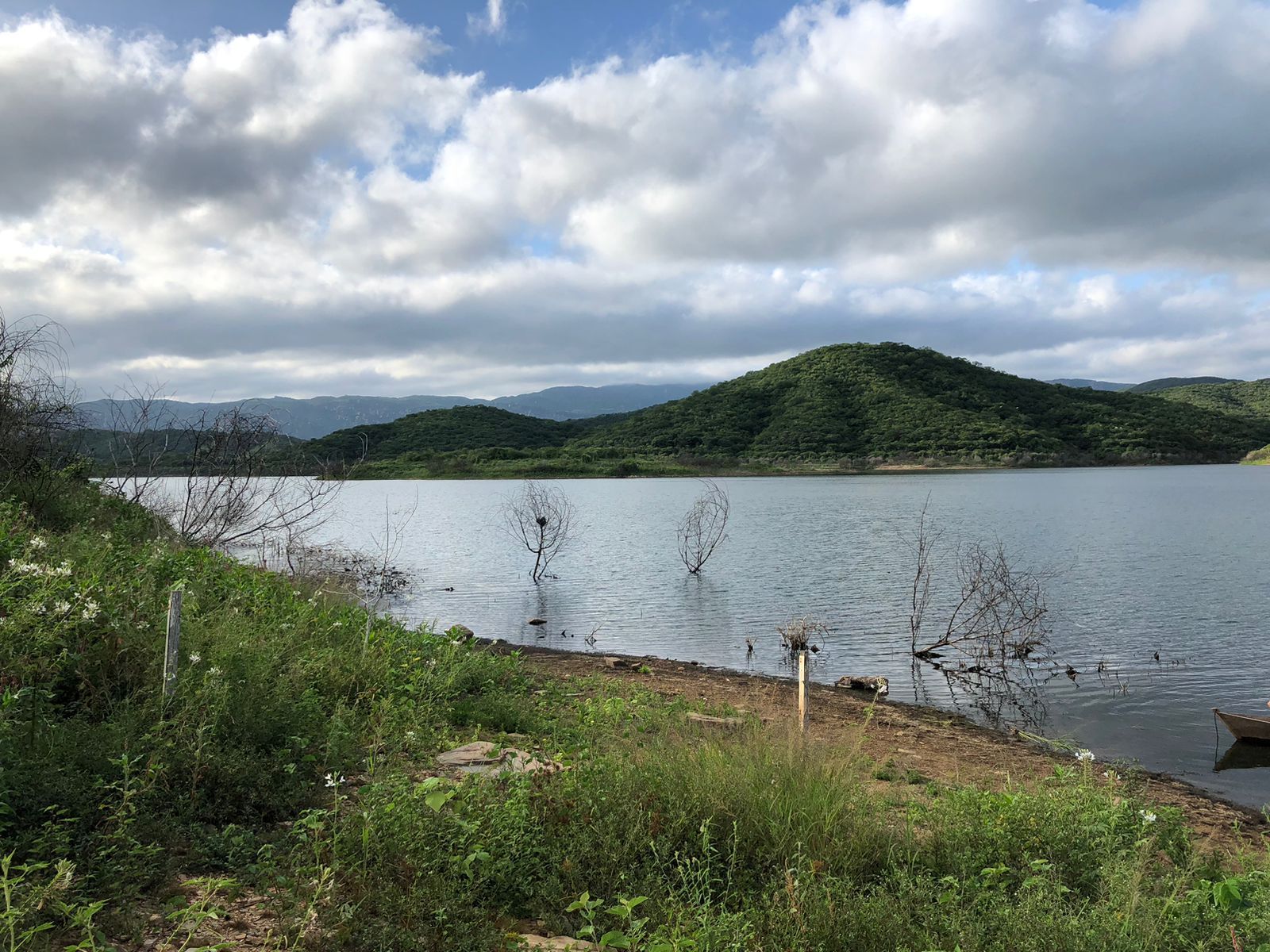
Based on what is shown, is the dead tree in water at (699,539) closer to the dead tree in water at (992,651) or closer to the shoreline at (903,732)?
the dead tree in water at (992,651)

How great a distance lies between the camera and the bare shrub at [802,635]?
1972 centimetres

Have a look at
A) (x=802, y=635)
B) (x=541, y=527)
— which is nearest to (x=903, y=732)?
(x=802, y=635)

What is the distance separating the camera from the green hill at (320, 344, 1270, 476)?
388 feet

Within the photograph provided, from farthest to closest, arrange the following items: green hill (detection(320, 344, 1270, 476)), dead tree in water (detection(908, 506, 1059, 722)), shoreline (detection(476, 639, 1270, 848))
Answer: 1. green hill (detection(320, 344, 1270, 476))
2. dead tree in water (detection(908, 506, 1059, 722))
3. shoreline (detection(476, 639, 1270, 848))

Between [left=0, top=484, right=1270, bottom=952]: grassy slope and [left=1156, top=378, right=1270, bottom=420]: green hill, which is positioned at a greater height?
[left=1156, top=378, right=1270, bottom=420]: green hill

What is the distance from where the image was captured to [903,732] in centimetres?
1311

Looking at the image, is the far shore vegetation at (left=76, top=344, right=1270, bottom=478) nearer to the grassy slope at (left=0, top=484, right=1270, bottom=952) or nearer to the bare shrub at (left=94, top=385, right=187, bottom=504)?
the bare shrub at (left=94, top=385, right=187, bottom=504)

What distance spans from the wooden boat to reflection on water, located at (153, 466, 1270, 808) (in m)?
0.51

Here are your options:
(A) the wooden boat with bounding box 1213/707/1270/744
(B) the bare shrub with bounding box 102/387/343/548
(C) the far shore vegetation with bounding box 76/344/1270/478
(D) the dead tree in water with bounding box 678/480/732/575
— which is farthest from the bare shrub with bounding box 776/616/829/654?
(C) the far shore vegetation with bounding box 76/344/1270/478

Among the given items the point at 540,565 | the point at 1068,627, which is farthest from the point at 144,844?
the point at 540,565

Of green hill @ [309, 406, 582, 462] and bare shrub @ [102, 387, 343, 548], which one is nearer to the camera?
bare shrub @ [102, 387, 343, 548]

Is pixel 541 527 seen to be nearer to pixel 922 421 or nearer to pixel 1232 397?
pixel 922 421

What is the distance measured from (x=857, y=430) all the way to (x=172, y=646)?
405ft

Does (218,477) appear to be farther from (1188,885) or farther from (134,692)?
(1188,885)
